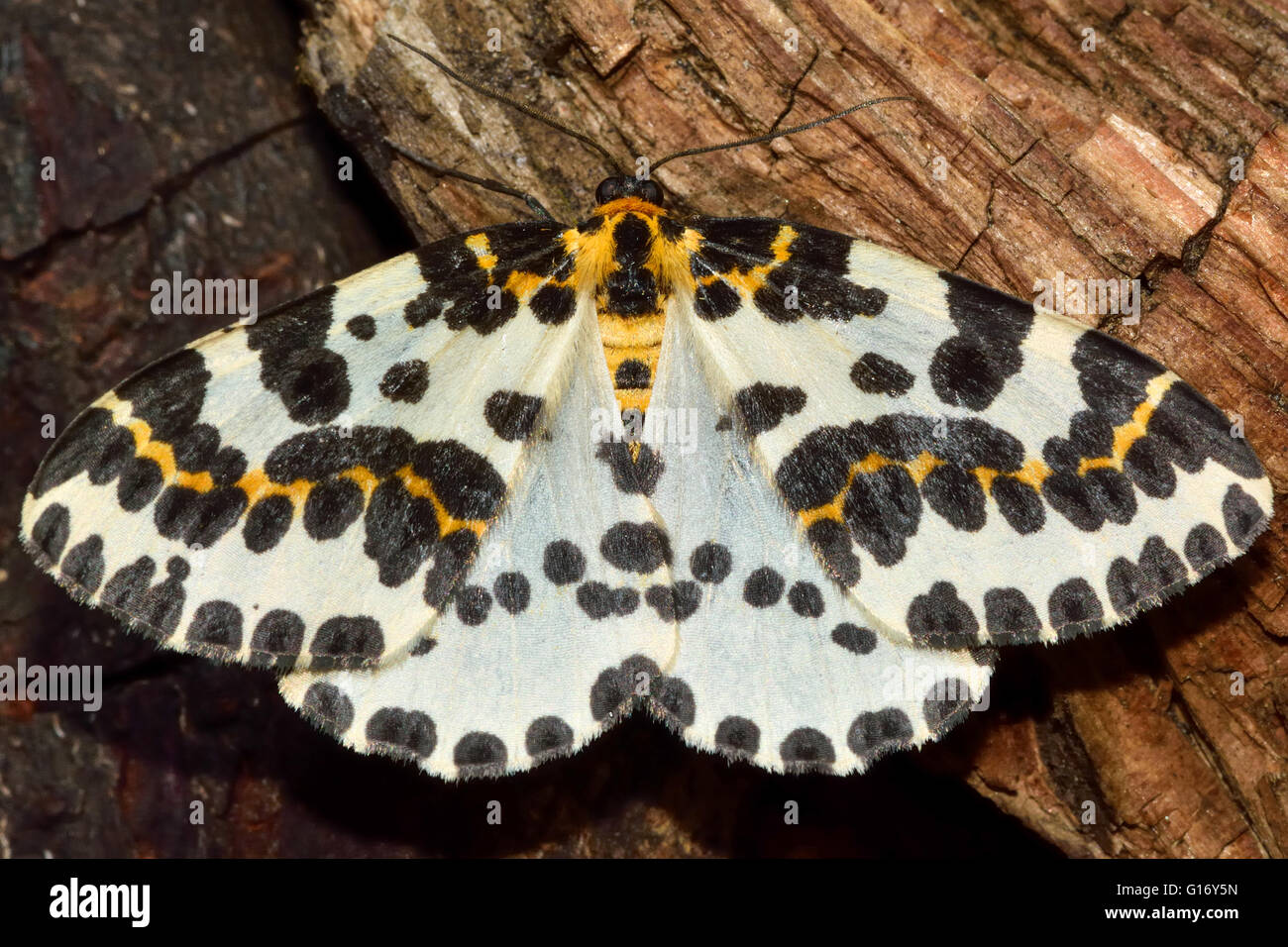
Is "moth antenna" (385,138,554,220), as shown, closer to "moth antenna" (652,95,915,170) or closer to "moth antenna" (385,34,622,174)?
"moth antenna" (385,34,622,174)

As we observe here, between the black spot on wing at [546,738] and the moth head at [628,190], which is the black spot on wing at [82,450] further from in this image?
the moth head at [628,190]

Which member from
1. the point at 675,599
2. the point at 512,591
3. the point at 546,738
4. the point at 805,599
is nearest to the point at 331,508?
the point at 512,591

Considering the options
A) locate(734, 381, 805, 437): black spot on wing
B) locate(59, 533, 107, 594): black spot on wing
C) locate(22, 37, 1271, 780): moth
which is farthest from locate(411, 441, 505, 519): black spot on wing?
locate(59, 533, 107, 594): black spot on wing

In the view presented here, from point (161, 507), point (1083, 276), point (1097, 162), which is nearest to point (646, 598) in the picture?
point (161, 507)

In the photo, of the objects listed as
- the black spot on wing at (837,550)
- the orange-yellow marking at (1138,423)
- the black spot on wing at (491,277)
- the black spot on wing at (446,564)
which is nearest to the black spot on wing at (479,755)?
the black spot on wing at (446,564)

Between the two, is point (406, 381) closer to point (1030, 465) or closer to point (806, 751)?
point (806, 751)
